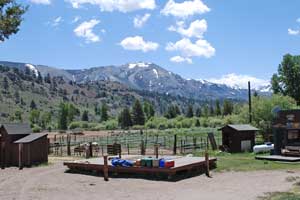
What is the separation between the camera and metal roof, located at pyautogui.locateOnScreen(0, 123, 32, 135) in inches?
1340

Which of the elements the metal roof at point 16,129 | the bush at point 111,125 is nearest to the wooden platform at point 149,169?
the metal roof at point 16,129

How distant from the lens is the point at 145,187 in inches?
835

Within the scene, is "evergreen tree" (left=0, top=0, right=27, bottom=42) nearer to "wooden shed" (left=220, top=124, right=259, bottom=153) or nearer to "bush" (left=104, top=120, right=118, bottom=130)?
"wooden shed" (left=220, top=124, right=259, bottom=153)

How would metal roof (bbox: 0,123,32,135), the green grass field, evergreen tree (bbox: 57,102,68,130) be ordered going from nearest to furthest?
the green grass field, metal roof (bbox: 0,123,32,135), evergreen tree (bbox: 57,102,68,130)

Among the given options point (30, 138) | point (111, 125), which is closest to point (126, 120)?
point (111, 125)

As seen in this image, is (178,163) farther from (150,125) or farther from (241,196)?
(150,125)

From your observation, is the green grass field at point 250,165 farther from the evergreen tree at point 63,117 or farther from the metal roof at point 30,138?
the evergreen tree at point 63,117

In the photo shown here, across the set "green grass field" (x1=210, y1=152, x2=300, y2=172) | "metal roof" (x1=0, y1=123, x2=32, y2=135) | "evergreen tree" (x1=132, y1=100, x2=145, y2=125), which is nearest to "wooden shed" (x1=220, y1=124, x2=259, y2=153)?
"green grass field" (x1=210, y1=152, x2=300, y2=172)

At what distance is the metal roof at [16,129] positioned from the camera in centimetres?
3403

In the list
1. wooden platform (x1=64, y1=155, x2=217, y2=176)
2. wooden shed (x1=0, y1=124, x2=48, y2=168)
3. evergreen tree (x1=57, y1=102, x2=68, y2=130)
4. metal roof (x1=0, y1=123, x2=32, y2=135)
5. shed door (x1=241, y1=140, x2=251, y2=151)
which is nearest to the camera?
wooden platform (x1=64, y1=155, x2=217, y2=176)

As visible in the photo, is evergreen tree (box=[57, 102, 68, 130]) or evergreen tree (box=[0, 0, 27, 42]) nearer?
evergreen tree (box=[0, 0, 27, 42])

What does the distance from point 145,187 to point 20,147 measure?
14.2 meters

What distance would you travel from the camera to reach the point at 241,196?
18.0 meters

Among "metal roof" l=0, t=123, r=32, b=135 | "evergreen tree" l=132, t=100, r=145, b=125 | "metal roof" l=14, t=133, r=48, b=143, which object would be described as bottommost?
"metal roof" l=14, t=133, r=48, b=143
